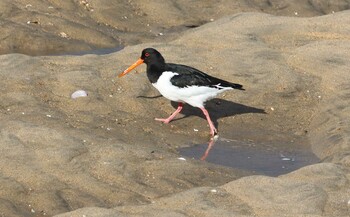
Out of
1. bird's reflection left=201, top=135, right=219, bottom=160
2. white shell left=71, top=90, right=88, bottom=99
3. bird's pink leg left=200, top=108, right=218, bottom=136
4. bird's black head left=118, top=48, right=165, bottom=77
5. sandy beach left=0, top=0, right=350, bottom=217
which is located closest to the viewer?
sandy beach left=0, top=0, right=350, bottom=217

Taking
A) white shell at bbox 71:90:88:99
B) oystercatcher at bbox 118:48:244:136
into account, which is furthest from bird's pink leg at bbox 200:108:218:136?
white shell at bbox 71:90:88:99

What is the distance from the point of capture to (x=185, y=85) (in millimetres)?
13164

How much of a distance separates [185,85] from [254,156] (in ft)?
4.77

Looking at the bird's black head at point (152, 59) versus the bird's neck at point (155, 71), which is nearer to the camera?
the bird's neck at point (155, 71)

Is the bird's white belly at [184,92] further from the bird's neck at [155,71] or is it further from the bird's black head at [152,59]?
the bird's black head at [152,59]

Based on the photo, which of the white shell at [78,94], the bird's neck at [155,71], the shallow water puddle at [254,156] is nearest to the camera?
the shallow water puddle at [254,156]

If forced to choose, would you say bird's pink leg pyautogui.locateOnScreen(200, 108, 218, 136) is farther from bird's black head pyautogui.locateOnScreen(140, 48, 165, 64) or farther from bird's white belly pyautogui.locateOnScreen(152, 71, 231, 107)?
bird's black head pyautogui.locateOnScreen(140, 48, 165, 64)

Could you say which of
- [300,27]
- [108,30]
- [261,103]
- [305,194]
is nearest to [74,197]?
[305,194]

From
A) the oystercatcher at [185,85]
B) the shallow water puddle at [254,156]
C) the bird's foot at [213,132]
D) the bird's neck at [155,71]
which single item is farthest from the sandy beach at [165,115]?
the bird's neck at [155,71]

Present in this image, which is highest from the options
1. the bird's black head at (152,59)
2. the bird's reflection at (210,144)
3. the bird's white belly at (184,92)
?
the bird's black head at (152,59)

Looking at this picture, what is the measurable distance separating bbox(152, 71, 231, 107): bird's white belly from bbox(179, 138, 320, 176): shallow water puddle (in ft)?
2.19

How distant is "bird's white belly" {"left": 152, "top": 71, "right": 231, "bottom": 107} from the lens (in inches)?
519

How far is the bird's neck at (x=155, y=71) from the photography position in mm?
13367

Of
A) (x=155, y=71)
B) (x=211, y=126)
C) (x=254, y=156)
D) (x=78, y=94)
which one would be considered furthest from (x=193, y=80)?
(x=78, y=94)
